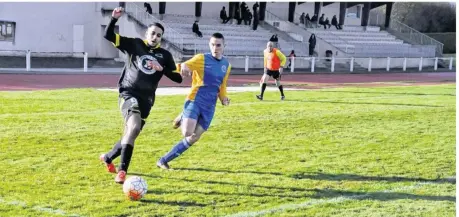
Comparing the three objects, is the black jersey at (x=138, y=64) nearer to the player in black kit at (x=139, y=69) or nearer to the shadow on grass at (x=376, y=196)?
the player in black kit at (x=139, y=69)

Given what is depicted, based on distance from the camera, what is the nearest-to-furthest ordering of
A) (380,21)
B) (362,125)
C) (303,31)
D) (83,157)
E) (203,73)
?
(203,73)
(83,157)
(362,125)
(303,31)
(380,21)

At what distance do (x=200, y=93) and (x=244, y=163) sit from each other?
44.3 inches

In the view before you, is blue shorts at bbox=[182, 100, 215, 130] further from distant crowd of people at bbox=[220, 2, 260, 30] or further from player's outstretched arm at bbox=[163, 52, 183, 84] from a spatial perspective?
distant crowd of people at bbox=[220, 2, 260, 30]

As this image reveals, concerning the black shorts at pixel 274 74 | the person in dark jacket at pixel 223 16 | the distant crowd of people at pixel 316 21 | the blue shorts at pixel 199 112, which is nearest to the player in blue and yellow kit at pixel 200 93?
the blue shorts at pixel 199 112

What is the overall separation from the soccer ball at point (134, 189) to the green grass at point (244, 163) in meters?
0.09

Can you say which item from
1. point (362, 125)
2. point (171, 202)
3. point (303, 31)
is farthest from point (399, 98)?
point (303, 31)

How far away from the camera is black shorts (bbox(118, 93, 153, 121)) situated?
6707mm

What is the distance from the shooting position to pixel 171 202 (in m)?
5.83

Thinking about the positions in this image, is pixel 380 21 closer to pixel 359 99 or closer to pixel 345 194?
pixel 359 99

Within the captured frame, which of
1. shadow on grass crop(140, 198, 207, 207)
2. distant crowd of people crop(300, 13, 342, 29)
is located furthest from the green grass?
distant crowd of people crop(300, 13, 342, 29)

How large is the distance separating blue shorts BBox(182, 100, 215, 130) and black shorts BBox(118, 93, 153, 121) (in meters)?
0.62

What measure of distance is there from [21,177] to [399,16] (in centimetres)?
6322

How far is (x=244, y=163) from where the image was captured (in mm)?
7875

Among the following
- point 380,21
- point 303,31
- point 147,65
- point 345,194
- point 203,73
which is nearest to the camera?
point 345,194
